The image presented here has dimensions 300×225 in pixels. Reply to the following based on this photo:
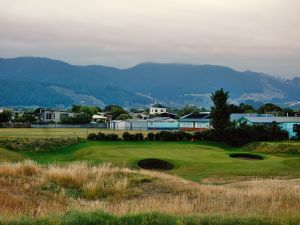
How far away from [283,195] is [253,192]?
4.21 ft

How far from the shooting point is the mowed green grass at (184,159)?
1567 inches

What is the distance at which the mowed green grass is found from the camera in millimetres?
39812

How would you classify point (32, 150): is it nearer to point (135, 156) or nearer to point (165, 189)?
point (135, 156)

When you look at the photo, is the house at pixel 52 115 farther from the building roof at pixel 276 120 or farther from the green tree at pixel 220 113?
the green tree at pixel 220 113

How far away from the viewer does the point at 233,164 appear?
43.8 m

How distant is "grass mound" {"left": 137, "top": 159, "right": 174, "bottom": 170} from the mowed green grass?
21.6 inches

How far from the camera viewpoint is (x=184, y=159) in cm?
4784

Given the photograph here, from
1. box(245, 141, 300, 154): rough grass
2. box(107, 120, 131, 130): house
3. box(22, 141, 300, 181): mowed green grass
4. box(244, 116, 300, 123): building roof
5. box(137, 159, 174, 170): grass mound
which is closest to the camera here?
box(22, 141, 300, 181): mowed green grass

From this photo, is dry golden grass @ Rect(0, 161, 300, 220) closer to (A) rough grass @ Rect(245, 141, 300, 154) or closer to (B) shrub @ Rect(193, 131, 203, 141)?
(A) rough grass @ Rect(245, 141, 300, 154)

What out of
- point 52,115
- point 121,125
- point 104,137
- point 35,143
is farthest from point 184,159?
point 52,115

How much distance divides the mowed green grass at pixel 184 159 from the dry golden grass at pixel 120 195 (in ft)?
44.3

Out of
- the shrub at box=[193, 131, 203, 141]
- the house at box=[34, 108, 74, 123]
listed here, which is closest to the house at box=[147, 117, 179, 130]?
the house at box=[34, 108, 74, 123]

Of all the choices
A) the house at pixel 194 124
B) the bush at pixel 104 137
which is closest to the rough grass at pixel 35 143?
the bush at pixel 104 137

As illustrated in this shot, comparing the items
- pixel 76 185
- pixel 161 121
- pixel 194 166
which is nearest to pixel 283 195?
pixel 76 185
